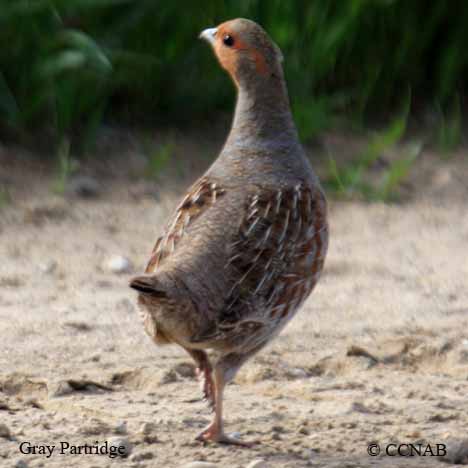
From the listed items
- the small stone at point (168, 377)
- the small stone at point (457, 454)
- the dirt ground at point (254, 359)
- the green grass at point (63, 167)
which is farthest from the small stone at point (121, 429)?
the green grass at point (63, 167)

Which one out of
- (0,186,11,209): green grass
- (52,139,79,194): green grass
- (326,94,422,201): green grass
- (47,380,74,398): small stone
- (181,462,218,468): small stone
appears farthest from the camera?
(326,94,422,201): green grass

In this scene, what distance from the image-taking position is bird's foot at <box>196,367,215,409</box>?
173 inches

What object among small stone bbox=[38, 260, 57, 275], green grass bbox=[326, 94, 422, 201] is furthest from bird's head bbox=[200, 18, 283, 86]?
green grass bbox=[326, 94, 422, 201]

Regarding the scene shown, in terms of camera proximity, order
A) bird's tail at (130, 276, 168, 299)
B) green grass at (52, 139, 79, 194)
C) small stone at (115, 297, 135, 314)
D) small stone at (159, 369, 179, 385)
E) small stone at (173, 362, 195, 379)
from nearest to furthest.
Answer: bird's tail at (130, 276, 168, 299) → small stone at (159, 369, 179, 385) → small stone at (173, 362, 195, 379) → small stone at (115, 297, 135, 314) → green grass at (52, 139, 79, 194)

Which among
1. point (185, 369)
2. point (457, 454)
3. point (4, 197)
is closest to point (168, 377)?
point (185, 369)

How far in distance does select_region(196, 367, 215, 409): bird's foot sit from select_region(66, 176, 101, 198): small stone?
280 centimetres

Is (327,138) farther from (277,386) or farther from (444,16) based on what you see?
(277,386)

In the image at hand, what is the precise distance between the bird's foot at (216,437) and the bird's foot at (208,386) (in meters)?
0.15

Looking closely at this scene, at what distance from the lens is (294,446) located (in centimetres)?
424

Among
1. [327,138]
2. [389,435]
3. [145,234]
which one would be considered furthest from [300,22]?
[389,435]

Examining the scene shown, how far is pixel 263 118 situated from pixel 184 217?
2.06 feet

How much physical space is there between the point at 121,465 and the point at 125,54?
3.59m

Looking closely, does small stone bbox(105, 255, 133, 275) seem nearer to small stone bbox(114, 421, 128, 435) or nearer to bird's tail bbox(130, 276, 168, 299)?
small stone bbox(114, 421, 128, 435)

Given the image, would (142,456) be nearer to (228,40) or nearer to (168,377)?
(168,377)
